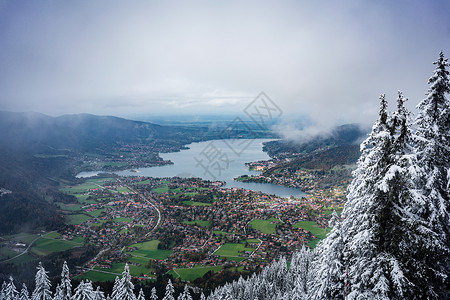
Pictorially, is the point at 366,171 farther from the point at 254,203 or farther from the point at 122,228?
the point at 254,203

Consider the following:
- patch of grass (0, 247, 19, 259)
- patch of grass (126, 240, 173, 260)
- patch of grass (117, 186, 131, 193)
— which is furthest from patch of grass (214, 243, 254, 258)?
patch of grass (117, 186, 131, 193)

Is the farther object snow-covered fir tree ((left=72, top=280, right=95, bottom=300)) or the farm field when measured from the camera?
the farm field

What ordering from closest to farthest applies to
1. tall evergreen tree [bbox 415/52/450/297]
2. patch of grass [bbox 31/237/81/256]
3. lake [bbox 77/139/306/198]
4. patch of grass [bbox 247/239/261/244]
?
1. tall evergreen tree [bbox 415/52/450/297]
2. patch of grass [bbox 31/237/81/256]
3. patch of grass [bbox 247/239/261/244]
4. lake [bbox 77/139/306/198]

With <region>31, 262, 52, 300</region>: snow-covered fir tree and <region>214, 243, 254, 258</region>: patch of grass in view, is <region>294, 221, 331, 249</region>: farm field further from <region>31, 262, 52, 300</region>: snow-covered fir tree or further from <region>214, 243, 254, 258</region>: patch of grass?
<region>31, 262, 52, 300</region>: snow-covered fir tree

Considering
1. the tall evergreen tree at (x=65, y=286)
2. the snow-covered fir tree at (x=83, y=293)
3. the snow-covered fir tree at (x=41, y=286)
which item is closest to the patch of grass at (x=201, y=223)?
the snow-covered fir tree at (x=41, y=286)

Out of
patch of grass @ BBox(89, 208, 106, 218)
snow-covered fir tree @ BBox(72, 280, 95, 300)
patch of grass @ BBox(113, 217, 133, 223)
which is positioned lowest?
patch of grass @ BBox(89, 208, 106, 218)

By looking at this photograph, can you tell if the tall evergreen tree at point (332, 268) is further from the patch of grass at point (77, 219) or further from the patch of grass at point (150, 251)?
the patch of grass at point (77, 219)

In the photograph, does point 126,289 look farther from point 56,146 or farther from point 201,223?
point 56,146
